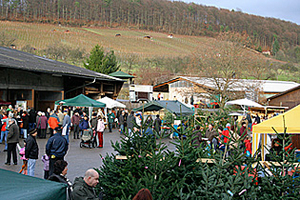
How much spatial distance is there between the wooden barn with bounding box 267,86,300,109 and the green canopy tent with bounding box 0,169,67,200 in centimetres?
3569

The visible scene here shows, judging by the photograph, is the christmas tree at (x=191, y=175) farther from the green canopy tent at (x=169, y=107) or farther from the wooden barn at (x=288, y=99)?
the wooden barn at (x=288, y=99)

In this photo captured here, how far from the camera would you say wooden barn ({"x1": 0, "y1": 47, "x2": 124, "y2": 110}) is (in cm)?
1889

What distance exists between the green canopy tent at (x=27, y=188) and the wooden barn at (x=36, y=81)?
1390cm

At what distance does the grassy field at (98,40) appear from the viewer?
275 feet

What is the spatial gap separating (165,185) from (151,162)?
45 centimetres

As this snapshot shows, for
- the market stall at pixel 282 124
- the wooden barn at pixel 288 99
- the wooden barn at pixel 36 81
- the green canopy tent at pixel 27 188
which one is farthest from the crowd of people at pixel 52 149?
the wooden barn at pixel 288 99

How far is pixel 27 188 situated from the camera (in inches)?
140

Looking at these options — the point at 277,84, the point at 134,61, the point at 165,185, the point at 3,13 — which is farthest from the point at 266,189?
the point at 3,13

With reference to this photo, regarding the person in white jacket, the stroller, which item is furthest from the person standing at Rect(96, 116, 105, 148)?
the stroller

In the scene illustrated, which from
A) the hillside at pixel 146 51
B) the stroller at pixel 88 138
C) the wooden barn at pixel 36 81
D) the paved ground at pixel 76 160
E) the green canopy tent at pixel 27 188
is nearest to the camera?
the green canopy tent at pixel 27 188

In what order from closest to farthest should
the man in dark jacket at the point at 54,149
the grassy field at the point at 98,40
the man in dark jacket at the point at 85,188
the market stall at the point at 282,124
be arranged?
the man in dark jacket at the point at 85,188, the man in dark jacket at the point at 54,149, the market stall at the point at 282,124, the grassy field at the point at 98,40

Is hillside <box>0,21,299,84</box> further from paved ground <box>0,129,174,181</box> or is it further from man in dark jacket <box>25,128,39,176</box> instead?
man in dark jacket <box>25,128,39,176</box>

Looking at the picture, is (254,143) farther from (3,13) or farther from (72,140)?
(3,13)

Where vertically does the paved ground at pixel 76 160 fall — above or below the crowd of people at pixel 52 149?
below
